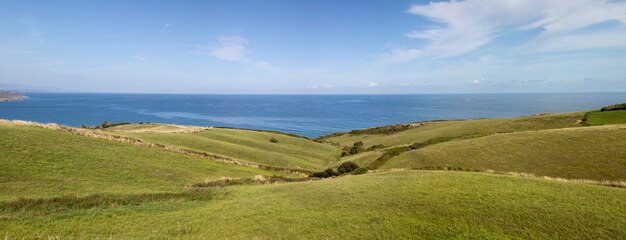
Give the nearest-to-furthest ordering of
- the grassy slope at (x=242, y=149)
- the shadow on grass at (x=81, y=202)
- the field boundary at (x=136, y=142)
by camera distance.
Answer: the shadow on grass at (x=81, y=202), the field boundary at (x=136, y=142), the grassy slope at (x=242, y=149)

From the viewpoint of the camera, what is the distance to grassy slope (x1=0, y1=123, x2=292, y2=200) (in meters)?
20.0

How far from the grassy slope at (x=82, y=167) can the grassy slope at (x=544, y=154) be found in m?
24.8

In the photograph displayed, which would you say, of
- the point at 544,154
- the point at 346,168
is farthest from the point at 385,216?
the point at 544,154

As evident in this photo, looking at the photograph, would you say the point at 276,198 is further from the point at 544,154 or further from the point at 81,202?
the point at 544,154

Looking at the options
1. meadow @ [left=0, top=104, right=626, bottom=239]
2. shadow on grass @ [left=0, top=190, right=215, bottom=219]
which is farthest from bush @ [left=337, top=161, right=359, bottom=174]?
shadow on grass @ [left=0, top=190, right=215, bottom=219]

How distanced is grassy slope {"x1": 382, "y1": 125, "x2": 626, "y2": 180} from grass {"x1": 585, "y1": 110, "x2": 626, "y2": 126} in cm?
1640

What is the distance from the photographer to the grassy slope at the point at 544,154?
91.9 ft

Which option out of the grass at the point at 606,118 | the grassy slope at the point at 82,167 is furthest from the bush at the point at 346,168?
the grass at the point at 606,118

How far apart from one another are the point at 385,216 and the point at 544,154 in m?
28.2

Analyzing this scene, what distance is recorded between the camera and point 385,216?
50.3 ft

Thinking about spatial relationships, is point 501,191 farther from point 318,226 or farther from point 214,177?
point 214,177

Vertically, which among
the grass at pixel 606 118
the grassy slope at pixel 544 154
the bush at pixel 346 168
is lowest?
the bush at pixel 346 168

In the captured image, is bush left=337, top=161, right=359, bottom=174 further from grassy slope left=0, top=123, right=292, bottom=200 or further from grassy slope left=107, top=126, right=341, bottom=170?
grassy slope left=0, top=123, right=292, bottom=200

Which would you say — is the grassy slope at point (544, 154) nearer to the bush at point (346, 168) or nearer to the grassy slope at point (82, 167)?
the bush at point (346, 168)
